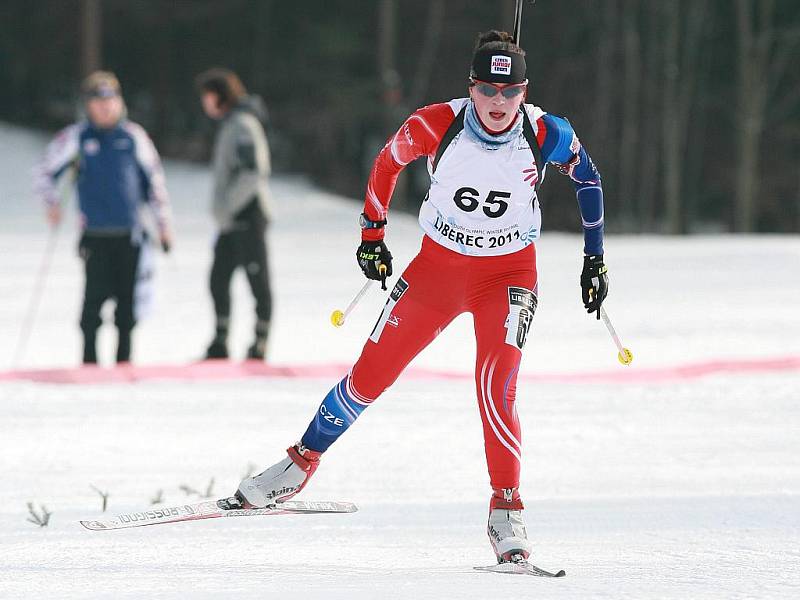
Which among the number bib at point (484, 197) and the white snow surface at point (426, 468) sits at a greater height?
the number bib at point (484, 197)

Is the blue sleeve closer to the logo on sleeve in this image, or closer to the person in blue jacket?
the logo on sleeve

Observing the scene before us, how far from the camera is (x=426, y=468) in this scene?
5848 millimetres

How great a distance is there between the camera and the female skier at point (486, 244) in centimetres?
433

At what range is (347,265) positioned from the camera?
15.4 m

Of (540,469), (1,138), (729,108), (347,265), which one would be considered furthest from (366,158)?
(540,469)

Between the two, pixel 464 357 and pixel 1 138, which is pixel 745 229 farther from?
pixel 464 357

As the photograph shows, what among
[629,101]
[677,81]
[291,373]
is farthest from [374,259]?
[677,81]

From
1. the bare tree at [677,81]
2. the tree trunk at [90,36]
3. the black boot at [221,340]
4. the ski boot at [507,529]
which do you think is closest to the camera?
the ski boot at [507,529]

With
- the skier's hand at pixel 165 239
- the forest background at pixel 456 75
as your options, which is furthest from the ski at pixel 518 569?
the forest background at pixel 456 75

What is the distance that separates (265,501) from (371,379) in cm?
63

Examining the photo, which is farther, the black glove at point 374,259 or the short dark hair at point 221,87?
the short dark hair at point 221,87

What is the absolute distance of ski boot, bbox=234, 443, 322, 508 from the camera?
471cm

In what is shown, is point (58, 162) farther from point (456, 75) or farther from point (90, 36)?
point (456, 75)

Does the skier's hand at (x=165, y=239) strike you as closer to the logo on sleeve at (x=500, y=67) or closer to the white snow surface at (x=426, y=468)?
the white snow surface at (x=426, y=468)
